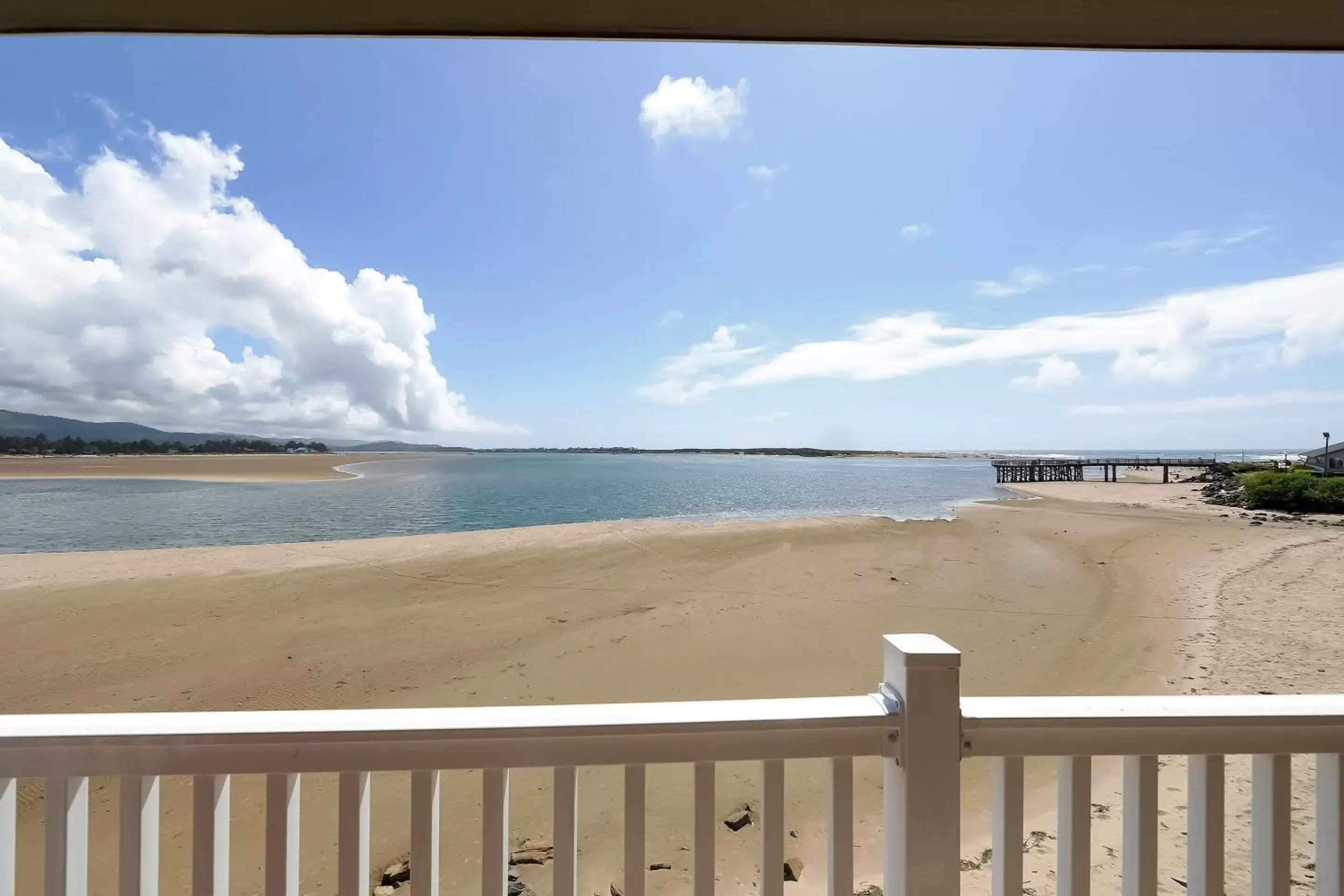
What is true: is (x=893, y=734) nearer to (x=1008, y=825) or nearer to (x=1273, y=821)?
(x=1008, y=825)

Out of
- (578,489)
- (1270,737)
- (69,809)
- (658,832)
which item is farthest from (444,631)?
(578,489)

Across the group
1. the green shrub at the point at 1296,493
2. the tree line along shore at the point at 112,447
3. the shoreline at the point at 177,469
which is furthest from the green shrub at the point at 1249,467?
the tree line along shore at the point at 112,447

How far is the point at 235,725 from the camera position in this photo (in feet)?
2.76

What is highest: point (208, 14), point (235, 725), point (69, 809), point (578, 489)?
point (208, 14)

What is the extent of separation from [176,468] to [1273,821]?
2394 inches

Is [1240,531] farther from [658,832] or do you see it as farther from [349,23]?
[349,23]

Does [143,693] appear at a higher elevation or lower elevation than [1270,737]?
lower

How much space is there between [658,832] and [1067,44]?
3336 mm

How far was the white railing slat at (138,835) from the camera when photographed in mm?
831

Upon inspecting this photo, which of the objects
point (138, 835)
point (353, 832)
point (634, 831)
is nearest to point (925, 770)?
point (634, 831)

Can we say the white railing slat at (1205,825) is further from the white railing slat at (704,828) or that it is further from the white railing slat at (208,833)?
the white railing slat at (208,833)

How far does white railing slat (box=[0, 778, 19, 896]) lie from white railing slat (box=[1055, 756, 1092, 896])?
166cm

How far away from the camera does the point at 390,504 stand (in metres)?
21.8

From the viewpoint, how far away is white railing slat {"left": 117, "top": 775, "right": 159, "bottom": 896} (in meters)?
0.83
